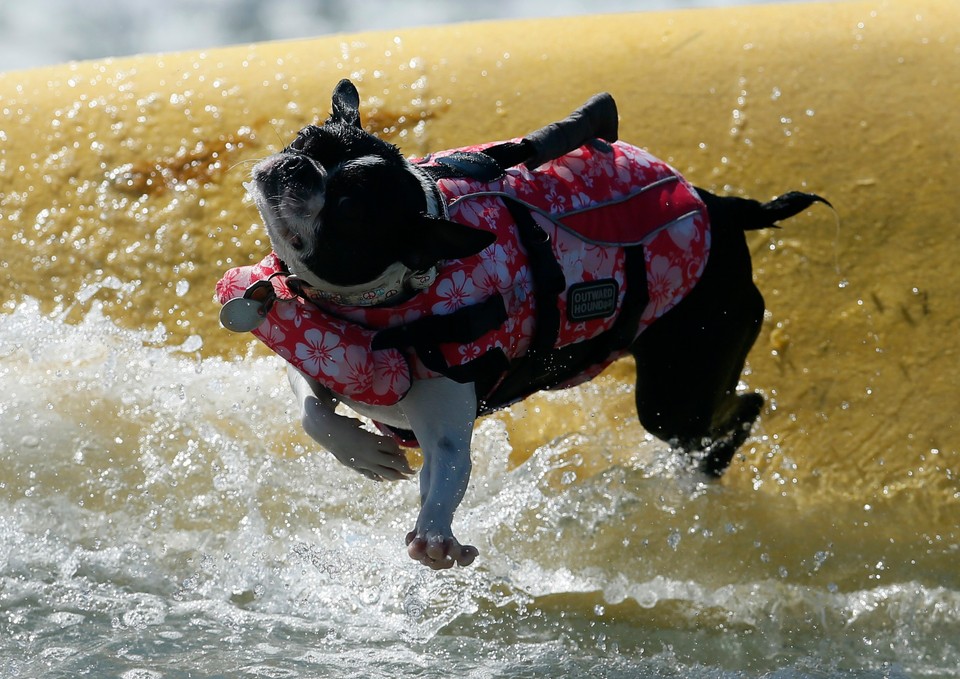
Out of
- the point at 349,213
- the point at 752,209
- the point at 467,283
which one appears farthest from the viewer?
the point at 752,209

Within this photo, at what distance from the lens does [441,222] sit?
60.6 inches

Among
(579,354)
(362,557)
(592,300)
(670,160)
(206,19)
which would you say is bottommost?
(362,557)

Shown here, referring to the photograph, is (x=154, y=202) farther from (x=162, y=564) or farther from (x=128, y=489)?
(x=162, y=564)

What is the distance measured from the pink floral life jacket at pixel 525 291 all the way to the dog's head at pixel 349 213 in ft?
0.40

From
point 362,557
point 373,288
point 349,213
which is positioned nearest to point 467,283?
point 373,288

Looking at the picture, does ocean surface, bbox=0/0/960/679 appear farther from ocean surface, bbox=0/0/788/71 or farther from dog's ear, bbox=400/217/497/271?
ocean surface, bbox=0/0/788/71

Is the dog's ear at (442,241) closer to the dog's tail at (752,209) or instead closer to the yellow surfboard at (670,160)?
the dog's tail at (752,209)

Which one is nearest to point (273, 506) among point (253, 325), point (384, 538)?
point (384, 538)

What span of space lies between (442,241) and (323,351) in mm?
280

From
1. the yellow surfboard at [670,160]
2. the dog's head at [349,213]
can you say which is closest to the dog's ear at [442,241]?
the dog's head at [349,213]

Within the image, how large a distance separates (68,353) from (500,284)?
154 cm

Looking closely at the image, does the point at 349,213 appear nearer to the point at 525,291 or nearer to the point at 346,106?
the point at 346,106

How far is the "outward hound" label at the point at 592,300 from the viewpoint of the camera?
1.87 meters

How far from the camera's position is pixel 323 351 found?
1.70 meters
